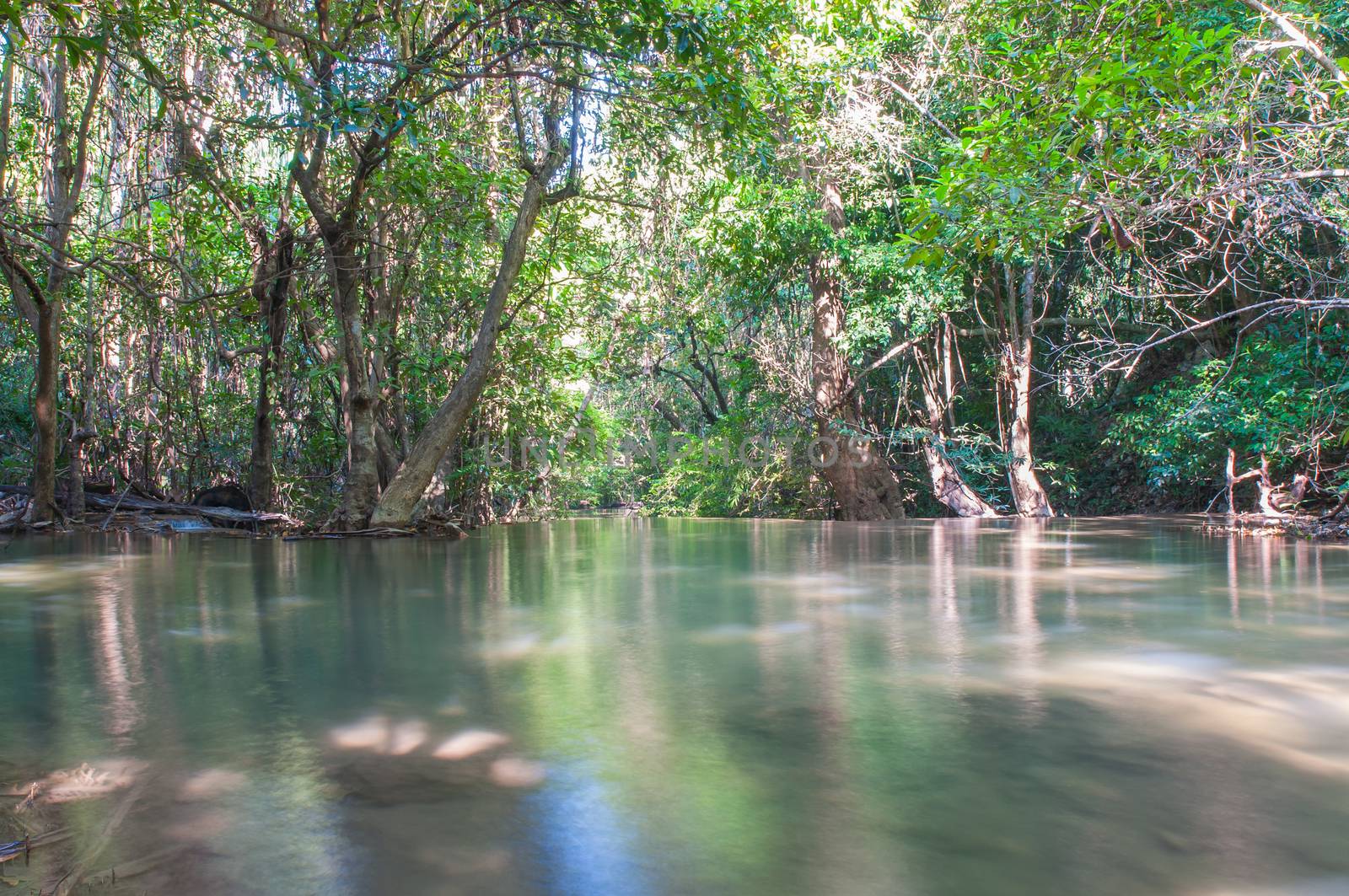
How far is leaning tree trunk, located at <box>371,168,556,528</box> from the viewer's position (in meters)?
7.13

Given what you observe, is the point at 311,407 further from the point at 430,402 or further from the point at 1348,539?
the point at 1348,539

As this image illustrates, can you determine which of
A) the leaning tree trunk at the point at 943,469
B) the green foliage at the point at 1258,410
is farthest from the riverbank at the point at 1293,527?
the leaning tree trunk at the point at 943,469

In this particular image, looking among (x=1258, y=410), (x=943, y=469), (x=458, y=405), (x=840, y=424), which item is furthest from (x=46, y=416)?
(x=1258, y=410)

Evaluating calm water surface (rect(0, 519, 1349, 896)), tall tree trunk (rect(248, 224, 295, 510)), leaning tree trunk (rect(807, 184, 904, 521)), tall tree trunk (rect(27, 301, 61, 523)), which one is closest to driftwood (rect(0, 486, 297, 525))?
tall tree trunk (rect(248, 224, 295, 510))

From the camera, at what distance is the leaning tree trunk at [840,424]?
1129 centimetres

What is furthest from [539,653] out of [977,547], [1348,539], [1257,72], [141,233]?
[141,233]

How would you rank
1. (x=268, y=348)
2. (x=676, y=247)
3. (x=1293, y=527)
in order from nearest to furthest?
(x=1293, y=527)
(x=268, y=348)
(x=676, y=247)

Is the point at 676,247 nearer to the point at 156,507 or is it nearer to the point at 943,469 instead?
the point at 943,469

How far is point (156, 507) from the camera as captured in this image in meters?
8.84

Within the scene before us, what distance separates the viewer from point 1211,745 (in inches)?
63.1

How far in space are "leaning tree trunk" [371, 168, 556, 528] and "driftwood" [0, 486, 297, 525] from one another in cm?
170

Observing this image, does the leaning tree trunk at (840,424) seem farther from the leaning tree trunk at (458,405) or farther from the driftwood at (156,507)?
the driftwood at (156,507)

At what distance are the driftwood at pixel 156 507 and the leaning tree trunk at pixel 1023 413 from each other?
26.4 ft

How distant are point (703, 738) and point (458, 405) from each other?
5.83m
